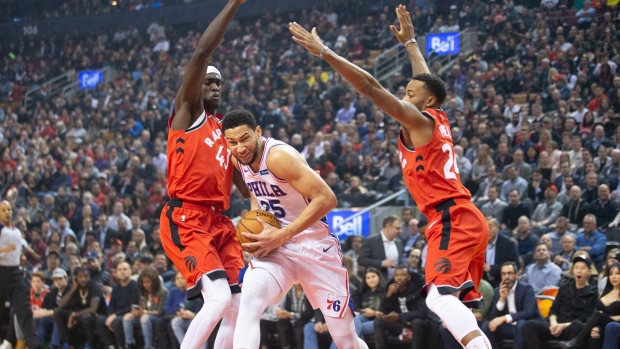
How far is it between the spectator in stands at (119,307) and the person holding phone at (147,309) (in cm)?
10

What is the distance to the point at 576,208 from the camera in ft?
37.8

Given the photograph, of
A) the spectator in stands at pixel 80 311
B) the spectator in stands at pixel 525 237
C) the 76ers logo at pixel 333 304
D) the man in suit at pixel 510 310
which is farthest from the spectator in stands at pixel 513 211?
the 76ers logo at pixel 333 304

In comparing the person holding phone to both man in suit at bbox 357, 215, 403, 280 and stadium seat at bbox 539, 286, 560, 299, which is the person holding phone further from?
stadium seat at bbox 539, 286, 560, 299

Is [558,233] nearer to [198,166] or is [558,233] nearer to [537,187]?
[537,187]

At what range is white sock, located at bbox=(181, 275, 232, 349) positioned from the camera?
581 centimetres

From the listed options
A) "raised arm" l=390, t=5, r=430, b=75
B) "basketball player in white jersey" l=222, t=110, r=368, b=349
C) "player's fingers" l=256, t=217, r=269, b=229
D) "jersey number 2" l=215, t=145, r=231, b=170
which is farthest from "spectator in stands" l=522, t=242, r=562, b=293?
"player's fingers" l=256, t=217, r=269, b=229

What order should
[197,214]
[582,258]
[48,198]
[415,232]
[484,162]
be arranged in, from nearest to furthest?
[197,214], [582,258], [415,232], [484,162], [48,198]

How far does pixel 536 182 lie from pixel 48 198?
397 inches

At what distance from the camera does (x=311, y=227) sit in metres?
5.78

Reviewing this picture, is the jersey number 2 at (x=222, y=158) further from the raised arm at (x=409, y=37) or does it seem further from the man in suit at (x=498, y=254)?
the man in suit at (x=498, y=254)

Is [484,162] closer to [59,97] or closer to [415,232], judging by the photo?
[415,232]

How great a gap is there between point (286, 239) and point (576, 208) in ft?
23.6

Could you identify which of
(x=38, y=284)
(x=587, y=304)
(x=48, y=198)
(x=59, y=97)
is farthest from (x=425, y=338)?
(x=59, y=97)

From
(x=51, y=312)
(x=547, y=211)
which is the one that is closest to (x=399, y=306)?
(x=547, y=211)
